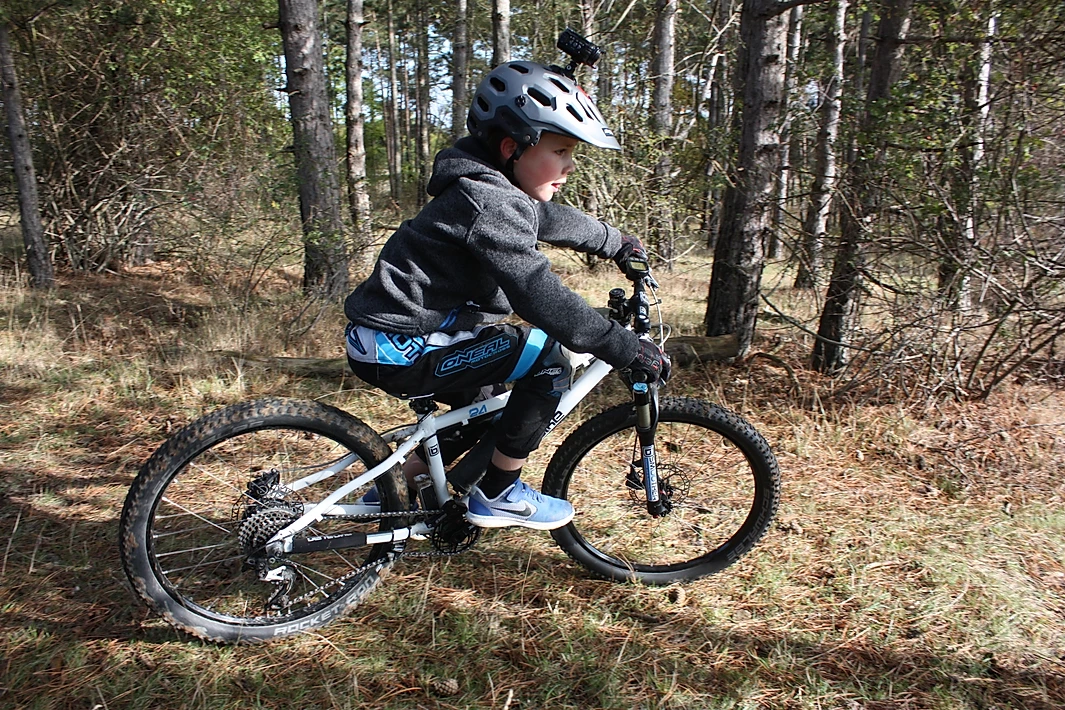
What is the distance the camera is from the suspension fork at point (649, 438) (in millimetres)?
2680

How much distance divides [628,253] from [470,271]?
0.69 m

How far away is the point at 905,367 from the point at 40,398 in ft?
18.9

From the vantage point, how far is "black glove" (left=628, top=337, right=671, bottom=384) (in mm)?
2545

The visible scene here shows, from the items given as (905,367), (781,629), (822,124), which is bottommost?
(781,629)

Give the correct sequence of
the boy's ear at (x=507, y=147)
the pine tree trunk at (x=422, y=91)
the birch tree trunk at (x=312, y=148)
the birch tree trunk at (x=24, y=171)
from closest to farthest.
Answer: the boy's ear at (x=507, y=147) < the birch tree trunk at (x=312, y=148) < the birch tree trunk at (x=24, y=171) < the pine tree trunk at (x=422, y=91)

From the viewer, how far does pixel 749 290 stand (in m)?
5.11

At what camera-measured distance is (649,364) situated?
2.56 m

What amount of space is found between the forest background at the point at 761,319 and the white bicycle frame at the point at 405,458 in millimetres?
429

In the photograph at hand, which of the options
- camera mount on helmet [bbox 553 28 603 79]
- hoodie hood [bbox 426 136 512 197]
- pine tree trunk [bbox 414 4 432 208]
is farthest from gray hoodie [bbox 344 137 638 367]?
pine tree trunk [bbox 414 4 432 208]

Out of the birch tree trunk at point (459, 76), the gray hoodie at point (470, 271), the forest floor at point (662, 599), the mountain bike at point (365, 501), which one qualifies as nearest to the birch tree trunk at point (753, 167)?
the forest floor at point (662, 599)

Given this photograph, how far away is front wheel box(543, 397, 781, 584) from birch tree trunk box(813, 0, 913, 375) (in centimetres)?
170

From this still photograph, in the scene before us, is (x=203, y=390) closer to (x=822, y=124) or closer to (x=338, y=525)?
(x=338, y=525)

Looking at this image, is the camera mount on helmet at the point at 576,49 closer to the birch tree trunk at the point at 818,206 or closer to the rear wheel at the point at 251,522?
the rear wheel at the point at 251,522

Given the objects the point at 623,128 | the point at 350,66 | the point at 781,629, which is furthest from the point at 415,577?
the point at 350,66
